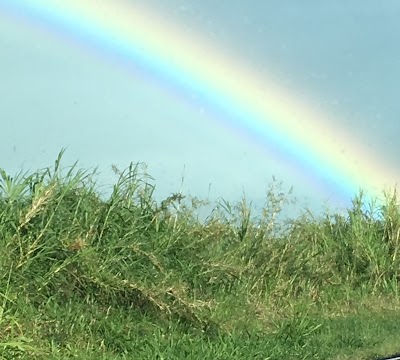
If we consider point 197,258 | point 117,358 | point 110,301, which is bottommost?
point 117,358

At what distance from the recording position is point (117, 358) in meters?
7.48

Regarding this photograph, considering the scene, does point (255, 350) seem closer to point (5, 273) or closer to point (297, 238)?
point (5, 273)

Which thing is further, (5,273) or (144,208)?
(144,208)

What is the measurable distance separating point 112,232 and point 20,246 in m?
1.51

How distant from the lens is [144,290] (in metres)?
8.87

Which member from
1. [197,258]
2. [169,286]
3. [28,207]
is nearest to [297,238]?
[197,258]

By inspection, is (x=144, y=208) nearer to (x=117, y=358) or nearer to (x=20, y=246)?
(x=20, y=246)

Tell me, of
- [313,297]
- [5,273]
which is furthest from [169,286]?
[313,297]

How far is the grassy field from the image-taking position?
787cm

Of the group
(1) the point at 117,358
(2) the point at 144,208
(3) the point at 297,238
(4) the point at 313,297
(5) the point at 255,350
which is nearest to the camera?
(1) the point at 117,358

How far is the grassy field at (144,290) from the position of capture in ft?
25.8

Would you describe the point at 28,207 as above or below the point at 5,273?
above

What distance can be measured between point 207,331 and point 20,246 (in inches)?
94.4

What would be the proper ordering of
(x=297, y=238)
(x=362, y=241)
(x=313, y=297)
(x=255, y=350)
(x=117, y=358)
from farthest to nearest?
(x=362, y=241), (x=297, y=238), (x=313, y=297), (x=255, y=350), (x=117, y=358)
